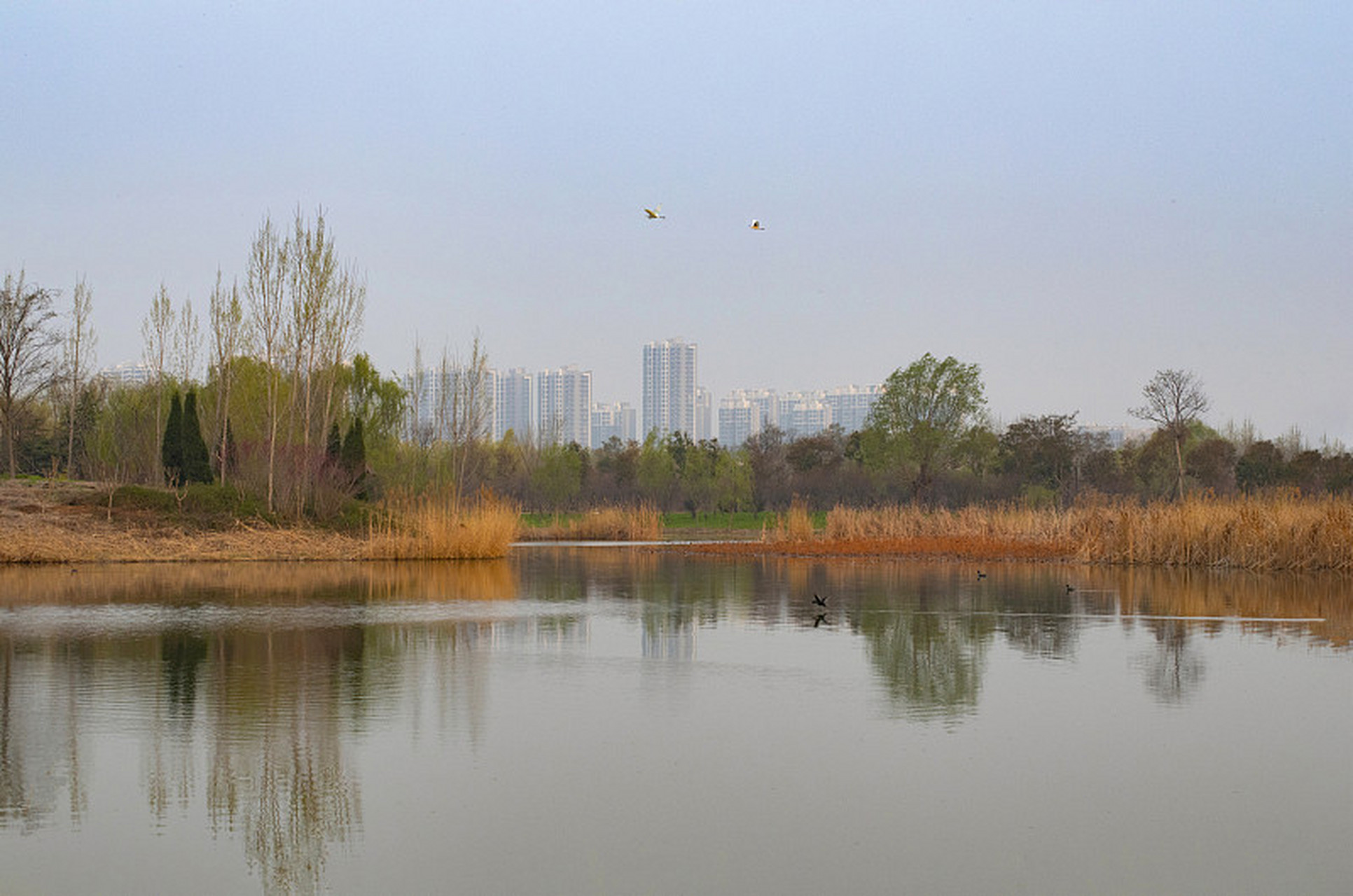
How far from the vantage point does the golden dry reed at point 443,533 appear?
26.3 metres

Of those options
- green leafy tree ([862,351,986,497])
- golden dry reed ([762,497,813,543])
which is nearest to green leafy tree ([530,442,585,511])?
green leafy tree ([862,351,986,497])

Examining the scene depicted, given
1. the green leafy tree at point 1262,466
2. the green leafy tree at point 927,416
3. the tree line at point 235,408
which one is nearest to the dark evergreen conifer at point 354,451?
the tree line at point 235,408

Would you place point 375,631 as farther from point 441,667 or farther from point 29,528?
point 29,528

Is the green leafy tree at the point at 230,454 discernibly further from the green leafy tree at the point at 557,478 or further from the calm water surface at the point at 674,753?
the calm water surface at the point at 674,753

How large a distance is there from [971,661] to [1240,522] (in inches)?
584

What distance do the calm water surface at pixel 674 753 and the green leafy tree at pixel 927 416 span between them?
41956 mm

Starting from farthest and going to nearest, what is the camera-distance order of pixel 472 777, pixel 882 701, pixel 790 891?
pixel 882 701 → pixel 472 777 → pixel 790 891

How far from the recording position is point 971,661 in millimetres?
10852

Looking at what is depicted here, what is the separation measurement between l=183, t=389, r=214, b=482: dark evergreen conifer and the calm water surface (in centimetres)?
2513

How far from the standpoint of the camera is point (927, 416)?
57.2 meters

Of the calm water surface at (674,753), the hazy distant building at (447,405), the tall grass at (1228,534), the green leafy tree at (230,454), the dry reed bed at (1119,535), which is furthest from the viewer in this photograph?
the hazy distant building at (447,405)

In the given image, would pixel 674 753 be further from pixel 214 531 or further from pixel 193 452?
pixel 193 452

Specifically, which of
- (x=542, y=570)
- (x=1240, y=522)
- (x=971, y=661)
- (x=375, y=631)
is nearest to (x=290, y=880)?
(x=971, y=661)

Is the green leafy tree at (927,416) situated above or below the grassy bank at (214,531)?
above
